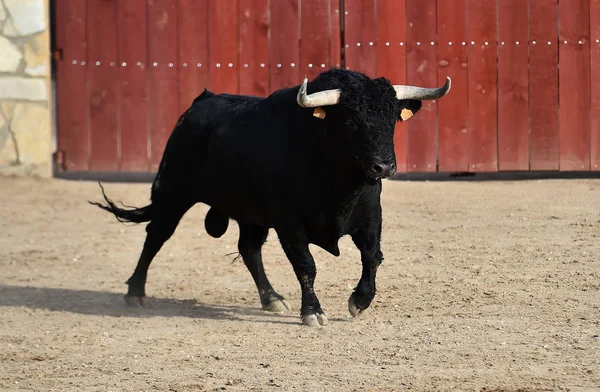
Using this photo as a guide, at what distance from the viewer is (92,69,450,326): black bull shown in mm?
6785

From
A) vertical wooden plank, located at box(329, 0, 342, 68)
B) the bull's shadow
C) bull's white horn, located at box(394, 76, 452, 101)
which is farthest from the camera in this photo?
vertical wooden plank, located at box(329, 0, 342, 68)

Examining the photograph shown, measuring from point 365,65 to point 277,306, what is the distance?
4.93 meters

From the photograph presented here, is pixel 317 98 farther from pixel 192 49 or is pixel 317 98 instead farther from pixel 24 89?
pixel 24 89

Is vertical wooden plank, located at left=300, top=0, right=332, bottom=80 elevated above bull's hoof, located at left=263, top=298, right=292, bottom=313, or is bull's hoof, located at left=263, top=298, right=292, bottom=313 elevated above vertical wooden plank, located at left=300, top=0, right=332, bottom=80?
vertical wooden plank, located at left=300, top=0, right=332, bottom=80

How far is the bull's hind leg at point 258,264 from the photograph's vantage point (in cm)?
753

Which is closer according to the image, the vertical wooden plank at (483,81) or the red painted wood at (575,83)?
the red painted wood at (575,83)

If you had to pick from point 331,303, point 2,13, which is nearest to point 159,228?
point 331,303

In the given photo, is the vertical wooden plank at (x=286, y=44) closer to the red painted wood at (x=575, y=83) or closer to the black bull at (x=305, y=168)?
the red painted wood at (x=575, y=83)

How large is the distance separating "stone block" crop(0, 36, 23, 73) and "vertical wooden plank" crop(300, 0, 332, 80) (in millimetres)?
2924

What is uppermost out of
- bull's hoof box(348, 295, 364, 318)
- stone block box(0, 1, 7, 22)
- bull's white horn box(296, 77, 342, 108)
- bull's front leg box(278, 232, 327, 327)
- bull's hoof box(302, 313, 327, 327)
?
stone block box(0, 1, 7, 22)

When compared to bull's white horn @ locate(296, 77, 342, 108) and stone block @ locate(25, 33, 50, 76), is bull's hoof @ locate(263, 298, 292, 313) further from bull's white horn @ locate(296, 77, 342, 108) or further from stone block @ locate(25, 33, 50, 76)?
stone block @ locate(25, 33, 50, 76)

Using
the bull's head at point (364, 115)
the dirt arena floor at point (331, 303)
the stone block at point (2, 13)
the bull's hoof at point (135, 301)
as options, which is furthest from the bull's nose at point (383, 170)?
the stone block at point (2, 13)

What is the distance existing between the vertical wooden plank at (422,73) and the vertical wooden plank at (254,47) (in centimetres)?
144

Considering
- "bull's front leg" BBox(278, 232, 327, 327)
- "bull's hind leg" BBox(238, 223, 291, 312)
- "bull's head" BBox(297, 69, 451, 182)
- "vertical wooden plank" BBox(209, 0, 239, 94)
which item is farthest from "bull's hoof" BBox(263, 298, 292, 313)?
"vertical wooden plank" BBox(209, 0, 239, 94)
